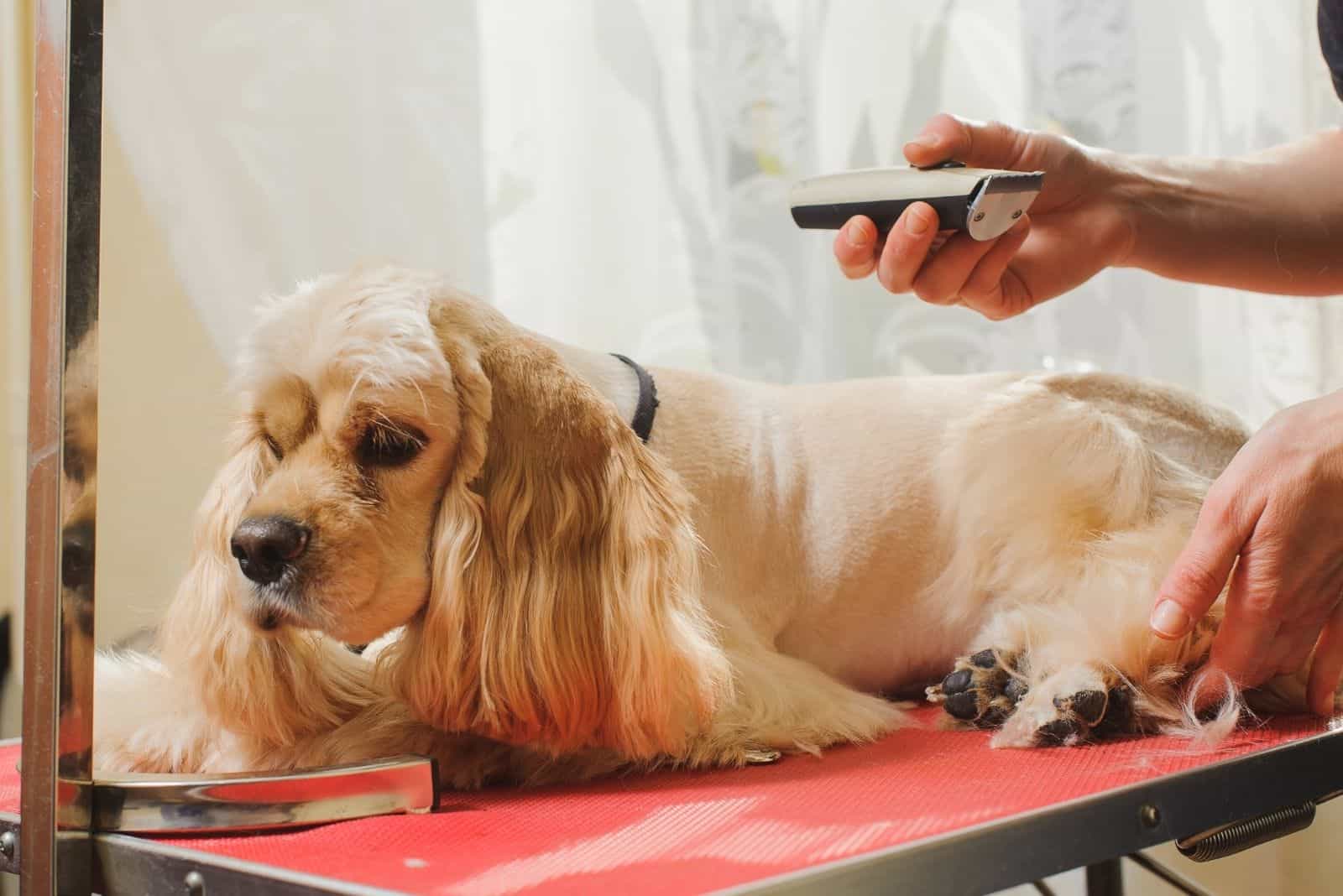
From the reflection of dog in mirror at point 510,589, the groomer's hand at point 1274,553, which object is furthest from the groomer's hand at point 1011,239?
the groomer's hand at point 1274,553

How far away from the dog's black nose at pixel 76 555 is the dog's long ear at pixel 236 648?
116 mm

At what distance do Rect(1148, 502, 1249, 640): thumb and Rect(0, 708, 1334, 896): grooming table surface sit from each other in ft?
0.29

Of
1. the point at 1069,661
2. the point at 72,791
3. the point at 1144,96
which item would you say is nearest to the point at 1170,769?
the point at 1069,661

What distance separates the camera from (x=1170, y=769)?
0.71 meters

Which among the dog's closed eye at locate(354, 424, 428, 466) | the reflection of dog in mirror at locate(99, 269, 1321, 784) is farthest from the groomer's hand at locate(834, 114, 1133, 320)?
the dog's closed eye at locate(354, 424, 428, 466)

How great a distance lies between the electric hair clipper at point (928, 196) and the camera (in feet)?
2.82

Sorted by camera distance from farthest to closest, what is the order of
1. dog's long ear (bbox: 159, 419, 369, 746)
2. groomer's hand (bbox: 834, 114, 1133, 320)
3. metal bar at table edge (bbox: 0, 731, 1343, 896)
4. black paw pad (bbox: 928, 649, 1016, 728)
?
1. groomer's hand (bbox: 834, 114, 1133, 320)
2. black paw pad (bbox: 928, 649, 1016, 728)
3. dog's long ear (bbox: 159, 419, 369, 746)
4. metal bar at table edge (bbox: 0, 731, 1343, 896)

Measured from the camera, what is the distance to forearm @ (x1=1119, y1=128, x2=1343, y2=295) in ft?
3.77

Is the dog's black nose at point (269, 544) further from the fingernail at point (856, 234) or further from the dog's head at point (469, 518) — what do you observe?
the fingernail at point (856, 234)

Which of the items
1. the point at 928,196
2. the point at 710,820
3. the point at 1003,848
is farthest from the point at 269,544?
the point at 928,196

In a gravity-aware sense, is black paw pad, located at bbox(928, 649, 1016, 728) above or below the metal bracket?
below

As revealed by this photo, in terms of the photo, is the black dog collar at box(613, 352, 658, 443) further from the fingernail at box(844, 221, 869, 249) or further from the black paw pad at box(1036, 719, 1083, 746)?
the black paw pad at box(1036, 719, 1083, 746)

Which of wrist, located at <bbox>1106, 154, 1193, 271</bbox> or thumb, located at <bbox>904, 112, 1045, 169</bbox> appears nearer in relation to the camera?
thumb, located at <bbox>904, 112, 1045, 169</bbox>

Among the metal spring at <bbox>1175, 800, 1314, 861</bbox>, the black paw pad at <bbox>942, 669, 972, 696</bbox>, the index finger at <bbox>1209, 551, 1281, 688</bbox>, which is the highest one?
the index finger at <bbox>1209, 551, 1281, 688</bbox>
